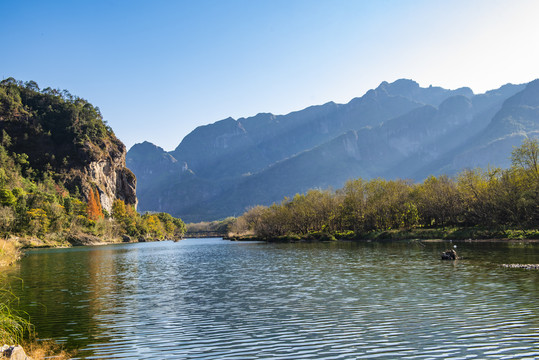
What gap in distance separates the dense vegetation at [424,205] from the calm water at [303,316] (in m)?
53.6

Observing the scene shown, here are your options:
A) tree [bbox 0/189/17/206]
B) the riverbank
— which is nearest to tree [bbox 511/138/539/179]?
the riverbank

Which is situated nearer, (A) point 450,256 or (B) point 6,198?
(A) point 450,256

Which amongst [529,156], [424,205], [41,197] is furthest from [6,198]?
[529,156]

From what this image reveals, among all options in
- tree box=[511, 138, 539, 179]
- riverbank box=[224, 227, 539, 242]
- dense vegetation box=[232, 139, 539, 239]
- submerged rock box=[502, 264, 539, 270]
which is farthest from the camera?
dense vegetation box=[232, 139, 539, 239]

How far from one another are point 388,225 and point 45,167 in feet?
538

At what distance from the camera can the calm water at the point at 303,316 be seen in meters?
14.8

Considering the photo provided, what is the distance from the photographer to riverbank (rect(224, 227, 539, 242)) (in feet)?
245

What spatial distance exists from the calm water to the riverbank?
152ft

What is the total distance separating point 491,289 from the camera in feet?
85.8

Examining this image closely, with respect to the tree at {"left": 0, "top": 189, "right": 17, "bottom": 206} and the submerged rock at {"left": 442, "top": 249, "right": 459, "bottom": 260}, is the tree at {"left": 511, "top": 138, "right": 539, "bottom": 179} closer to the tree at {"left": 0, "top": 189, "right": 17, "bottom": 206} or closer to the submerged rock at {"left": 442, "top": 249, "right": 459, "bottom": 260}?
the submerged rock at {"left": 442, "top": 249, "right": 459, "bottom": 260}

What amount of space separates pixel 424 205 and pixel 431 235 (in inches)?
470

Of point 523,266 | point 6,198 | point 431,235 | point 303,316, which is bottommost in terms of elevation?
point 431,235

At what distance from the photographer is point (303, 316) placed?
67.5ft

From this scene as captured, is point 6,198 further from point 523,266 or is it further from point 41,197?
point 523,266
